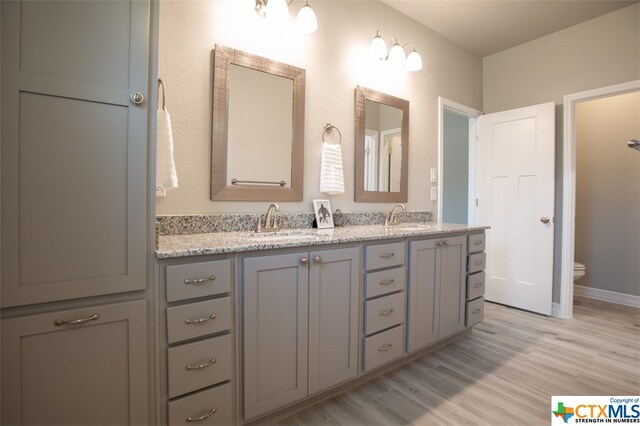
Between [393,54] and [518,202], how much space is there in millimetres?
1934

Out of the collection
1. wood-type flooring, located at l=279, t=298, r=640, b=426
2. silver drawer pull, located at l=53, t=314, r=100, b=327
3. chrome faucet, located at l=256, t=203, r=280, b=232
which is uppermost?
chrome faucet, located at l=256, t=203, r=280, b=232

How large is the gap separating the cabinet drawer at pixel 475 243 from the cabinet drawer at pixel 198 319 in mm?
1862

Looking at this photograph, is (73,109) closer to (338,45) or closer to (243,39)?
(243,39)

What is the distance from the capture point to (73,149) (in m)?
1.02

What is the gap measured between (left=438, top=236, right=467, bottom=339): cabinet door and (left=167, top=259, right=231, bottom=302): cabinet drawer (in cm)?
148

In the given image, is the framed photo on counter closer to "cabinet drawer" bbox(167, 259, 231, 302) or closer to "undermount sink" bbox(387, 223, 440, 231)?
"undermount sink" bbox(387, 223, 440, 231)

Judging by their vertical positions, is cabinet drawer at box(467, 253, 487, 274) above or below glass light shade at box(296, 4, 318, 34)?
below

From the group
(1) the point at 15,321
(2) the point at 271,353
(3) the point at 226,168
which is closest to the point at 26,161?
(1) the point at 15,321

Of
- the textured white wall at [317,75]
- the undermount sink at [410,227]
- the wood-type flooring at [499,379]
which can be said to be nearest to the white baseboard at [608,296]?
the wood-type flooring at [499,379]

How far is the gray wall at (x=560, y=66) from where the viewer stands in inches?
107

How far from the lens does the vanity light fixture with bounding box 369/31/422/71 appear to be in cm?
241

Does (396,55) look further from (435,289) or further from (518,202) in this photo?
(518,202)

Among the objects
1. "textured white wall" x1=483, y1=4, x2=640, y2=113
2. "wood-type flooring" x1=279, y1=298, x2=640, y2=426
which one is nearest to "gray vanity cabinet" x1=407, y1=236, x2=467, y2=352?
"wood-type flooring" x1=279, y1=298, x2=640, y2=426

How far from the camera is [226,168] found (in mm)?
1826
